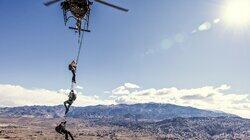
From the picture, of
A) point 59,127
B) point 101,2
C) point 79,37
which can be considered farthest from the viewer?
point 79,37

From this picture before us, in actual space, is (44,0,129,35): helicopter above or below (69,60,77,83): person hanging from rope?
above

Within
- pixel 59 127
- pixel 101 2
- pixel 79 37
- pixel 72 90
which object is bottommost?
pixel 59 127

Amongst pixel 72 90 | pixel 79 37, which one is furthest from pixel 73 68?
pixel 79 37

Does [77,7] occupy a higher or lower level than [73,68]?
higher

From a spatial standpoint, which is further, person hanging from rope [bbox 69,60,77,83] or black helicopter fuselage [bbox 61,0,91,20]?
black helicopter fuselage [bbox 61,0,91,20]

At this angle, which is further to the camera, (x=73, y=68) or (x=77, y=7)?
(x=77, y=7)

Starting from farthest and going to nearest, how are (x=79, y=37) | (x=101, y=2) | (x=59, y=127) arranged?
(x=79, y=37) < (x=101, y=2) < (x=59, y=127)

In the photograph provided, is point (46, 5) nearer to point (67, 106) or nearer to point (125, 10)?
point (125, 10)

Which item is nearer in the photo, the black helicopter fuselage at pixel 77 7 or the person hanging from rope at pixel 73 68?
the person hanging from rope at pixel 73 68

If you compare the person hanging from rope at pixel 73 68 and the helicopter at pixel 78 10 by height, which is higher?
the helicopter at pixel 78 10

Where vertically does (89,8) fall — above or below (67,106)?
above

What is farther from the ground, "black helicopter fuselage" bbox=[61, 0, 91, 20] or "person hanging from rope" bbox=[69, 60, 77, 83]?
"black helicopter fuselage" bbox=[61, 0, 91, 20]
